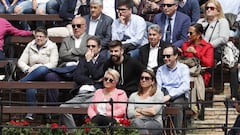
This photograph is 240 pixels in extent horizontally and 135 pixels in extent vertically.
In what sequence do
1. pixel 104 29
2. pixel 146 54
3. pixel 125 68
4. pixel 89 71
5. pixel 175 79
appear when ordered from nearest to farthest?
pixel 175 79 < pixel 125 68 < pixel 89 71 < pixel 146 54 < pixel 104 29

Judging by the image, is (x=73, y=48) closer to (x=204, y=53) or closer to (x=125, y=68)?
(x=125, y=68)

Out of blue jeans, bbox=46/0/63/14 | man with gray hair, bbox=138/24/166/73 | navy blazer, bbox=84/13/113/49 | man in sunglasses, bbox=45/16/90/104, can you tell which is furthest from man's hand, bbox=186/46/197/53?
blue jeans, bbox=46/0/63/14

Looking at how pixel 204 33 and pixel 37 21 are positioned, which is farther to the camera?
pixel 37 21

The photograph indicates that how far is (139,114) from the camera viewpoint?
1252 centimetres

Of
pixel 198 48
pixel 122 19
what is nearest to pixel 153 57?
pixel 198 48

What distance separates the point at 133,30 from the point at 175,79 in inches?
62.4

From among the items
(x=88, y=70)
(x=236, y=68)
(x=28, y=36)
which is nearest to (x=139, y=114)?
(x=88, y=70)

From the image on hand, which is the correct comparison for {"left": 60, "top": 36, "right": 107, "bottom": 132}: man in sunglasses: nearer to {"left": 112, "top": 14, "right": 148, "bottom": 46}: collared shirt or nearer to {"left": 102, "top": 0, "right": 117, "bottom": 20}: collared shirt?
{"left": 112, "top": 14, "right": 148, "bottom": 46}: collared shirt

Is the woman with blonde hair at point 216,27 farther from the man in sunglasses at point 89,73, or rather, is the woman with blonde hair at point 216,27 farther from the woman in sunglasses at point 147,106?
the woman in sunglasses at point 147,106

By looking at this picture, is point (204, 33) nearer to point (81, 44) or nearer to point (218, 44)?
point (218, 44)

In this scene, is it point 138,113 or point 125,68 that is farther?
point 125,68

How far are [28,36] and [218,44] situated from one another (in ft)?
10.1

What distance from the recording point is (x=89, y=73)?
1359 centimetres

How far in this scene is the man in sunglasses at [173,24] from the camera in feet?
47.3
